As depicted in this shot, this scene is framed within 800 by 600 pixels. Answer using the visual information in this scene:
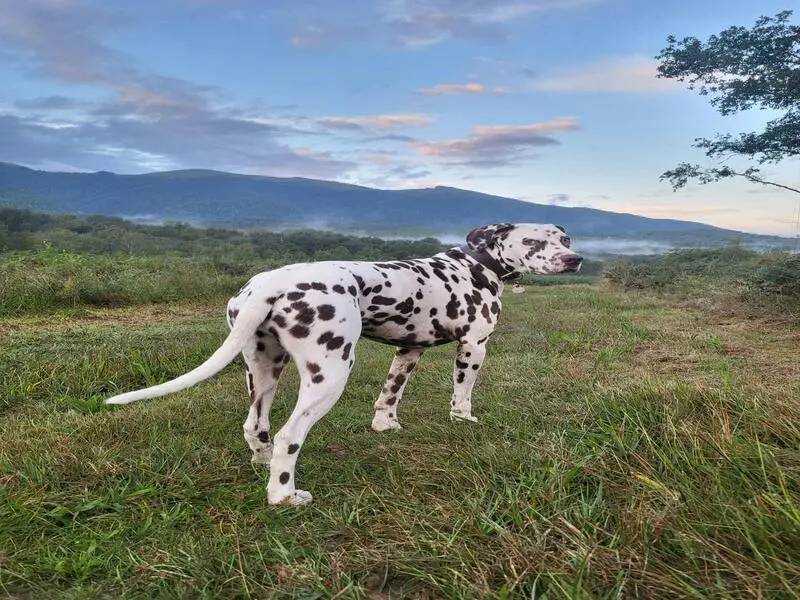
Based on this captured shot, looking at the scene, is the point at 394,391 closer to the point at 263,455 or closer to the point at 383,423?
the point at 383,423

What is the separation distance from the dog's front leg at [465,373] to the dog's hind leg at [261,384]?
63.2 inches

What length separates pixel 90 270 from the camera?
46.6 ft

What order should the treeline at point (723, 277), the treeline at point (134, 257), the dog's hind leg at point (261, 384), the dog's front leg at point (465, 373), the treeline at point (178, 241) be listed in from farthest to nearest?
the treeline at point (178, 241), the treeline at point (723, 277), the treeline at point (134, 257), the dog's front leg at point (465, 373), the dog's hind leg at point (261, 384)

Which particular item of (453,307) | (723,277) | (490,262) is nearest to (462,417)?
(453,307)

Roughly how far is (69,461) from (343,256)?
19692 millimetres

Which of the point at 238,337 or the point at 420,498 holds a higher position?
the point at 238,337

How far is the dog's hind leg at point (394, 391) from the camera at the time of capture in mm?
5152

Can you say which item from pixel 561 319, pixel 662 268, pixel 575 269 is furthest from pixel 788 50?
pixel 575 269

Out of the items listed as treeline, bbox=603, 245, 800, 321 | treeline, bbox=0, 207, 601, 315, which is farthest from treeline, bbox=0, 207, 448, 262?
treeline, bbox=603, 245, 800, 321

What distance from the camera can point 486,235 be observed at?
215 inches

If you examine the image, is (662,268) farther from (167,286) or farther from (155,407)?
(155,407)

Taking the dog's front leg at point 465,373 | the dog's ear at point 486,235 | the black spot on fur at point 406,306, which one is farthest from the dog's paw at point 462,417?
the dog's ear at point 486,235

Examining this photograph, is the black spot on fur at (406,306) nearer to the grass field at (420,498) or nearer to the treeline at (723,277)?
the grass field at (420,498)

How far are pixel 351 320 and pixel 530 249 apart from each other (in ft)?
7.10
